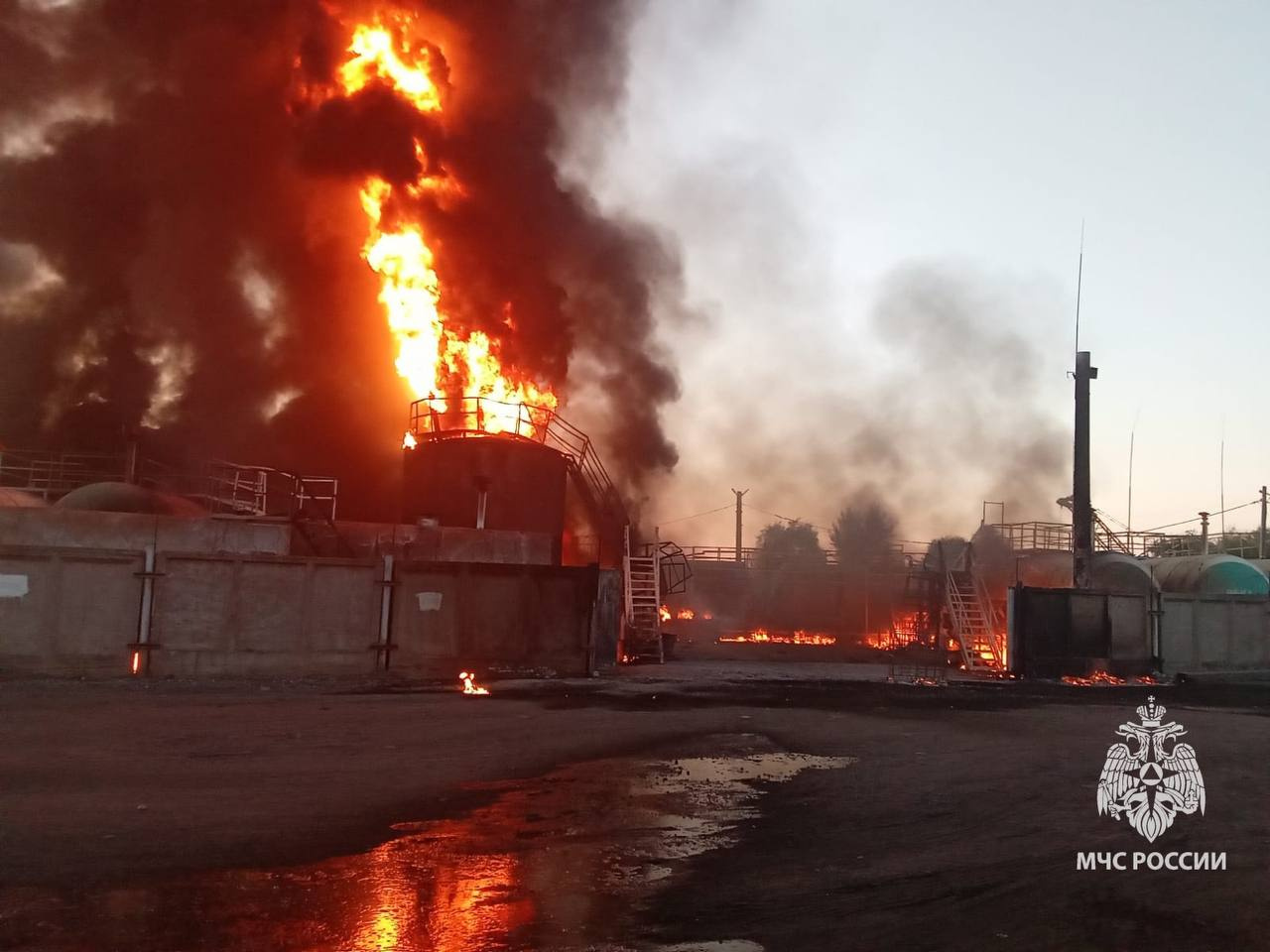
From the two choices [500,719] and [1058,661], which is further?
[1058,661]

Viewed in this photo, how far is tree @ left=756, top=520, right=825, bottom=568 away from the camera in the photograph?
150 ft

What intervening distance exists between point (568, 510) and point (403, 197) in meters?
9.44

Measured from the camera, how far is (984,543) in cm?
3997

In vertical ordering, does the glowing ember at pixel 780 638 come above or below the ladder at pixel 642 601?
below

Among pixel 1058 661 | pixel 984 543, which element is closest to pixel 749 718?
pixel 1058 661

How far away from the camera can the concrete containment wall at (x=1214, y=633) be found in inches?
994

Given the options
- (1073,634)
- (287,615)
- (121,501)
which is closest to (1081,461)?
(1073,634)

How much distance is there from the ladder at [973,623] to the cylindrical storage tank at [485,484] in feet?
37.1

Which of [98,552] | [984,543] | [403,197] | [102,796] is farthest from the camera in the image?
[984,543]

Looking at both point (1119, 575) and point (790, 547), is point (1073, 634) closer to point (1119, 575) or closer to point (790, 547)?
point (1119, 575)

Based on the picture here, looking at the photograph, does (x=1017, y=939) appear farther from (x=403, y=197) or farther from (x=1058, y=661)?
(x=403, y=197)

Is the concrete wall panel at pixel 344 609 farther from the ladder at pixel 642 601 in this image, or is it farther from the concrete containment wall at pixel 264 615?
the ladder at pixel 642 601

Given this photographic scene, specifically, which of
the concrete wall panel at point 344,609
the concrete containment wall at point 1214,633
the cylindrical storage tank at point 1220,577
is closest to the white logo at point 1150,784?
the concrete wall panel at point 344,609

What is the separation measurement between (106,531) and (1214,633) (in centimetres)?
2578
